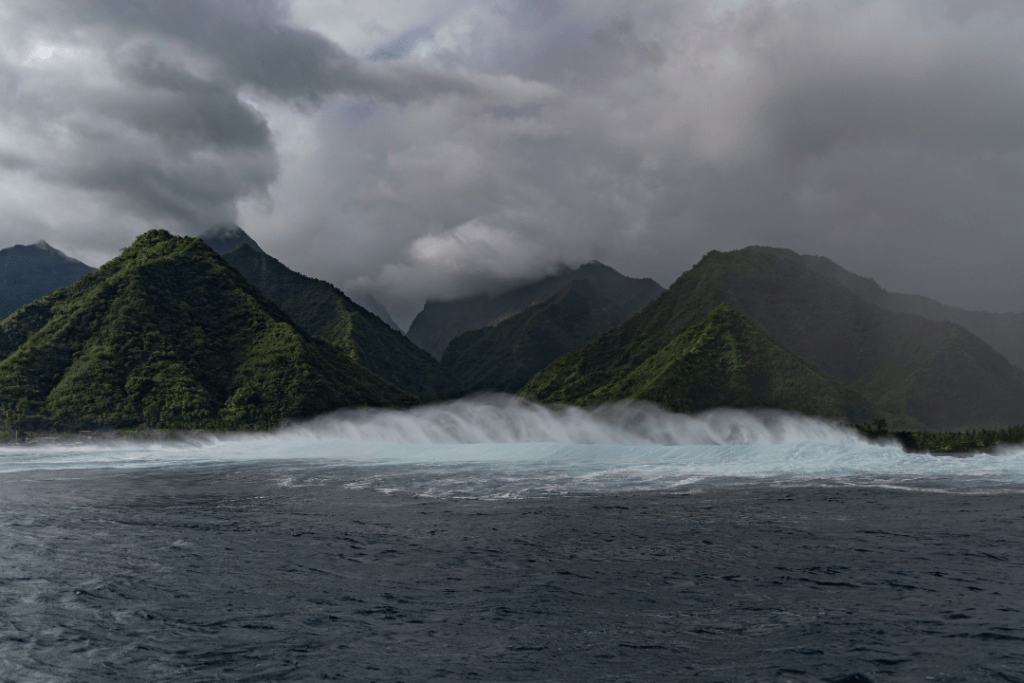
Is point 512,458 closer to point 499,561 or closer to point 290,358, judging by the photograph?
point 499,561

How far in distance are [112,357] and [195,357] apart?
706 inches

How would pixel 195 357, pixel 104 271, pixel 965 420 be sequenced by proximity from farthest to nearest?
pixel 965 420
pixel 104 271
pixel 195 357

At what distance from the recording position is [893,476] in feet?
197

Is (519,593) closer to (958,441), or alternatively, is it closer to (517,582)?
(517,582)

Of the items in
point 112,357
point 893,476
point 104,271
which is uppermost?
point 104,271

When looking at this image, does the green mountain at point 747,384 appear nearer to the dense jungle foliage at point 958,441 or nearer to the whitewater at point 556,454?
the whitewater at point 556,454

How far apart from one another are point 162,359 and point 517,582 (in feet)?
489

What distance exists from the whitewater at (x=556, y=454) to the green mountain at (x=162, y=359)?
793cm

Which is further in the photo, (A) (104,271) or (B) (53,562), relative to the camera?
(A) (104,271)

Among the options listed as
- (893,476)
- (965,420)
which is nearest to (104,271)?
(893,476)

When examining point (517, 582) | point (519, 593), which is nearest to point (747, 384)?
point (517, 582)

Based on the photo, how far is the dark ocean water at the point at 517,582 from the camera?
15469mm

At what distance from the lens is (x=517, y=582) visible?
22.8 m

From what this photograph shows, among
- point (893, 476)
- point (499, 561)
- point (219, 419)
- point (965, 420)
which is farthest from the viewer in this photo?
point (965, 420)
